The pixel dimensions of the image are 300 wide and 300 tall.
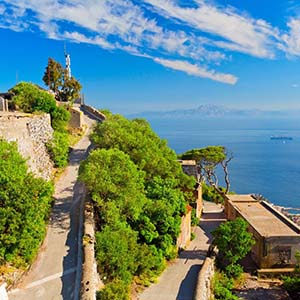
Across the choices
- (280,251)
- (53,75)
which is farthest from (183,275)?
(53,75)

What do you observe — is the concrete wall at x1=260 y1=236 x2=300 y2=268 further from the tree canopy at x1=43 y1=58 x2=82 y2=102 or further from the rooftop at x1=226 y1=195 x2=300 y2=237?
the tree canopy at x1=43 y1=58 x2=82 y2=102

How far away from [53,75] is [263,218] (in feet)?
78.4

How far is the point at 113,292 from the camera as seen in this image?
10.4m

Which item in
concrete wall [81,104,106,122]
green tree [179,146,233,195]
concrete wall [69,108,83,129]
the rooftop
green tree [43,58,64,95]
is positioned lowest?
the rooftop

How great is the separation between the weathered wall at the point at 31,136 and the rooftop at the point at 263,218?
39.9ft

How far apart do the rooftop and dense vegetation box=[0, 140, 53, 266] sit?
38.3 ft

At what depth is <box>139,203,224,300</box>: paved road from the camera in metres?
13.5

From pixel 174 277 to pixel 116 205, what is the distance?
4328 mm

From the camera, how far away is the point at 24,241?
36.0ft

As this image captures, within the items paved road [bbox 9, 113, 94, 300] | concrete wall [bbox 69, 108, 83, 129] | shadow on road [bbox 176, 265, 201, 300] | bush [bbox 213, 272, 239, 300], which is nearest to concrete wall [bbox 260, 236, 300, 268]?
bush [bbox 213, 272, 239, 300]

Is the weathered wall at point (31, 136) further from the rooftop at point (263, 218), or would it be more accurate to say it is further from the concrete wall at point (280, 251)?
the concrete wall at point (280, 251)

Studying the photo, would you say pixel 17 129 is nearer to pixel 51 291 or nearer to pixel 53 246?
pixel 53 246

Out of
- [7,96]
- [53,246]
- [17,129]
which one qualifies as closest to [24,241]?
[53,246]

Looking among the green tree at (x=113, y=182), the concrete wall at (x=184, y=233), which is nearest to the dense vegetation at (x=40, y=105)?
the green tree at (x=113, y=182)
